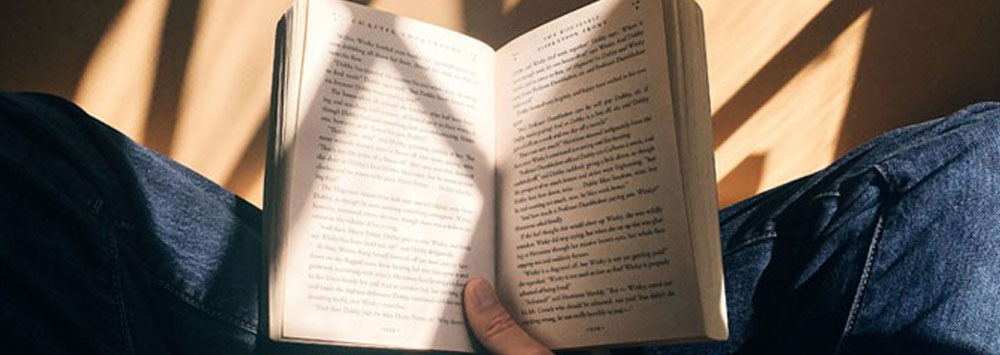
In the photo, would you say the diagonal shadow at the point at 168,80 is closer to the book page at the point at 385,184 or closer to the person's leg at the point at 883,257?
the book page at the point at 385,184

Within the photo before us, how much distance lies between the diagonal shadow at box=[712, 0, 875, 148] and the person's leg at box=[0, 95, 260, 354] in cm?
59

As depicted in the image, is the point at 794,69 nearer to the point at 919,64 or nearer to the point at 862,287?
the point at 919,64

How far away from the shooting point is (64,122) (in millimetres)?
647

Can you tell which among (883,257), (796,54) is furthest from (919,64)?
(883,257)

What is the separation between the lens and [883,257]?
70cm

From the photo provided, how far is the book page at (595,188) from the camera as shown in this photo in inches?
24.6

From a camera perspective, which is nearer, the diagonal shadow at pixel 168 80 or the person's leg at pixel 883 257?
the person's leg at pixel 883 257

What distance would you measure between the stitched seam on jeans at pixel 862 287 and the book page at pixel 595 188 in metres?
0.17

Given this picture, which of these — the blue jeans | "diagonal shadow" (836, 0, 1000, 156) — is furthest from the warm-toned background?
the blue jeans

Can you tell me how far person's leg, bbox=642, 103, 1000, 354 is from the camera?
0.69 m

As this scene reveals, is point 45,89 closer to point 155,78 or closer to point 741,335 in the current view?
point 155,78

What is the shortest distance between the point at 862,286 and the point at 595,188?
0.25 m

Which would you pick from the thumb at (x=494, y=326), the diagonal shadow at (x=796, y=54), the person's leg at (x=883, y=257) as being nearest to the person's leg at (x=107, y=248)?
the thumb at (x=494, y=326)

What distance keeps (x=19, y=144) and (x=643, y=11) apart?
49cm
